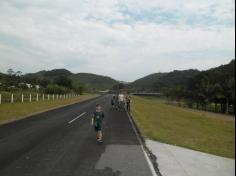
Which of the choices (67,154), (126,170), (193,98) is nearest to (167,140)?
(67,154)

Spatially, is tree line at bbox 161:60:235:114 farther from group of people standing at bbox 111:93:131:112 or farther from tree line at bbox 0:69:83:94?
group of people standing at bbox 111:93:131:112

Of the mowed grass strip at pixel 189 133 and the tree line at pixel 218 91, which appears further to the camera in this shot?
the tree line at pixel 218 91

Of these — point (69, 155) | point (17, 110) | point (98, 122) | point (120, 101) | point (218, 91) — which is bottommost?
point (69, 155)

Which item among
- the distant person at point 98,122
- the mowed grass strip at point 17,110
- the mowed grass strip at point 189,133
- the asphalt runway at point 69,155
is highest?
the distant person at point 98,122

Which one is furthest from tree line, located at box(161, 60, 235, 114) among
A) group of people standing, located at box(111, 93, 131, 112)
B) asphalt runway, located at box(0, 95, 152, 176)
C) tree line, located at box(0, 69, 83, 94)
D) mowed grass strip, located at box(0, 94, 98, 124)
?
asphalt runway, located at box(0, 95, 152, 176)

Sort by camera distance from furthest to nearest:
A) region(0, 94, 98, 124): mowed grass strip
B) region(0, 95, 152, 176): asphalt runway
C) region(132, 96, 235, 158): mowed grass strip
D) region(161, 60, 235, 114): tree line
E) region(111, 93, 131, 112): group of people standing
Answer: region(161, 60, 235, 114): tree line, region(111, 93, 131, 112): group of people standing, region(0, 94, 98, 124): mowed grass strip, region(132, 96, 235, 158): mowed grass strip, region(0, 95, 152, 176): asphalt runway

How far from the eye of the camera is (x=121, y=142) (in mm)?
13789

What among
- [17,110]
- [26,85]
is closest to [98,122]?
[17,110]

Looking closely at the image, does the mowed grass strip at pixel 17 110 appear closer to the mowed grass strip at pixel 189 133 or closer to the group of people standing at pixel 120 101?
the group of people standing at pixel 120 101

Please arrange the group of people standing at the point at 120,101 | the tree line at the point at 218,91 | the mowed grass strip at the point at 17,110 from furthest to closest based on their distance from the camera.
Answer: the tree line at the point at 218,91 → the group of people standing at the point at 120,101 → the mowed grass strip at the point at 17,110

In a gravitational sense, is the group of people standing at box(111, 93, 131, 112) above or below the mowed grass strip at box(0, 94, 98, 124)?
above

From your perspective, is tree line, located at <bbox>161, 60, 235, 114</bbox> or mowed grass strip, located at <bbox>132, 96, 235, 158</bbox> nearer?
mowed grass strip, located at <bbox>132, 96, 235, 158</bbox>

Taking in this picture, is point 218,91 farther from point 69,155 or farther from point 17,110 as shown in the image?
point 69,155

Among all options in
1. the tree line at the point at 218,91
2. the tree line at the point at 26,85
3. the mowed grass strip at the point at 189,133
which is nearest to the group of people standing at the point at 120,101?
the mowed grass strip at the point at 189,133
